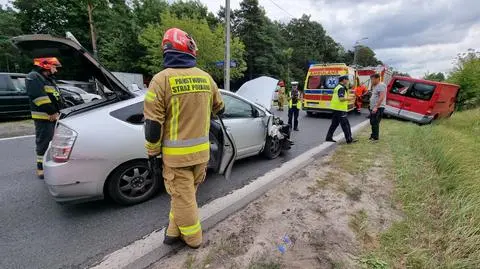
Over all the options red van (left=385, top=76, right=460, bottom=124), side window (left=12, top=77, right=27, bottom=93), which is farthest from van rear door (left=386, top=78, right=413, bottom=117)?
side window (left=12, top=77, right=27, bottom=93)

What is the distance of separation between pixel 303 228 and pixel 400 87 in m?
10.3

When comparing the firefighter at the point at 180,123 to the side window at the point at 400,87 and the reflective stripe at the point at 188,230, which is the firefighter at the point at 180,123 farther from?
the side window at the point at 400,87

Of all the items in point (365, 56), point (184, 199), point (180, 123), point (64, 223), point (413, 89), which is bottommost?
point (64, 223)

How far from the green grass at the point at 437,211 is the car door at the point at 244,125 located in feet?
7.59

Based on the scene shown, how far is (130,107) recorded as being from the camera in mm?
3293

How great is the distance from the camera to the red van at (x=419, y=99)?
991cm

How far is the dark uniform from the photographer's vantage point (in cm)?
388

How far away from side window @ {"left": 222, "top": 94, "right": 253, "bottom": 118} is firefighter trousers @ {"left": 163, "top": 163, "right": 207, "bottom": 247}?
6.71ft

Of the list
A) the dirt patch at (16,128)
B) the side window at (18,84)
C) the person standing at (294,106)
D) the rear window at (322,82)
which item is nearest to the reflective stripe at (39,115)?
the dirt patch at (16,128)

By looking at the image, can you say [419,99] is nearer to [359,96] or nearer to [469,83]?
[359,96]

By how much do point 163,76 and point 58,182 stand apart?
5.89 ft

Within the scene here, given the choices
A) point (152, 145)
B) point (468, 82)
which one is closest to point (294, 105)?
point (152, 145)

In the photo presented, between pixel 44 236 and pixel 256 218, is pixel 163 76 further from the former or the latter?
pixel 44 236

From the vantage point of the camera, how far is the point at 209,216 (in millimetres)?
3008
